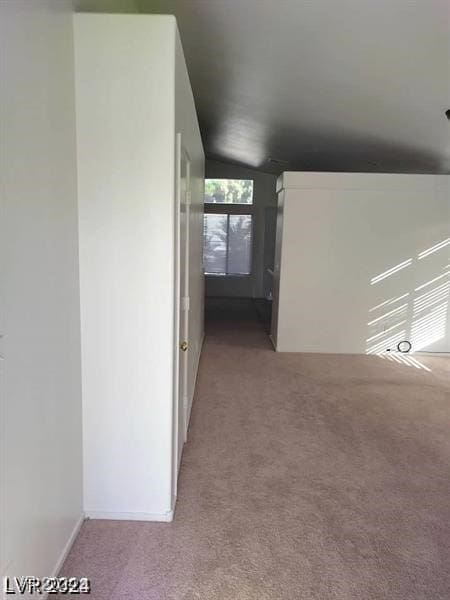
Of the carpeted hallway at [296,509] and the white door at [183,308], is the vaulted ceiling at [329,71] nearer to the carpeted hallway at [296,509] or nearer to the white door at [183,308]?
the white door at [183,308]

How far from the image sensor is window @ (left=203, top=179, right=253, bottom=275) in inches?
387

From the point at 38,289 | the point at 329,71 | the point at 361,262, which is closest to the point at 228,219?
the point at 361,262

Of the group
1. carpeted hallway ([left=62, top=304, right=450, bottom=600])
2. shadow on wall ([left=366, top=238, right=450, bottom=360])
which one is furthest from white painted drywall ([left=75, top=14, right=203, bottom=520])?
shadow on wall ([left=366, top=238, right=450, bottom=360])

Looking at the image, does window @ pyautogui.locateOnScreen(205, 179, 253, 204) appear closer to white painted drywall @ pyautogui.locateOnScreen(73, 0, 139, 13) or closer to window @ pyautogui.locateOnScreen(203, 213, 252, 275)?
window @ pyautogui.locateOnScreen(203, 213, 252, 275)

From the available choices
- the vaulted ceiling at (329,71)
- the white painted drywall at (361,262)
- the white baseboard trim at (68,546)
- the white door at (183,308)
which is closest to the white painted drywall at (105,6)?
the vaulted ceiling at (329,71)

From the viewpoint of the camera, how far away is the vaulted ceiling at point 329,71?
274 centimetres

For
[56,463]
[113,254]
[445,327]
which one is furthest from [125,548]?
[445,327]

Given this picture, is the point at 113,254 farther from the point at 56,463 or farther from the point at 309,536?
the point at 309,536

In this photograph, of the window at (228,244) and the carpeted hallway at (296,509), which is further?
the window at (228,244)

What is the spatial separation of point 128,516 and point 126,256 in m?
1.36

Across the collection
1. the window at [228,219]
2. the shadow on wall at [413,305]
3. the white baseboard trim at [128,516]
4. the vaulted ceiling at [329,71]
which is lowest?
the white baseboard trim at [128,516]

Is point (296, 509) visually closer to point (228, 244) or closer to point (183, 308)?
point (183, 308)

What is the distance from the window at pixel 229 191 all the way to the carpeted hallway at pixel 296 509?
260 inches

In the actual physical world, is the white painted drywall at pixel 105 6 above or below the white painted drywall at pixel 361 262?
above
